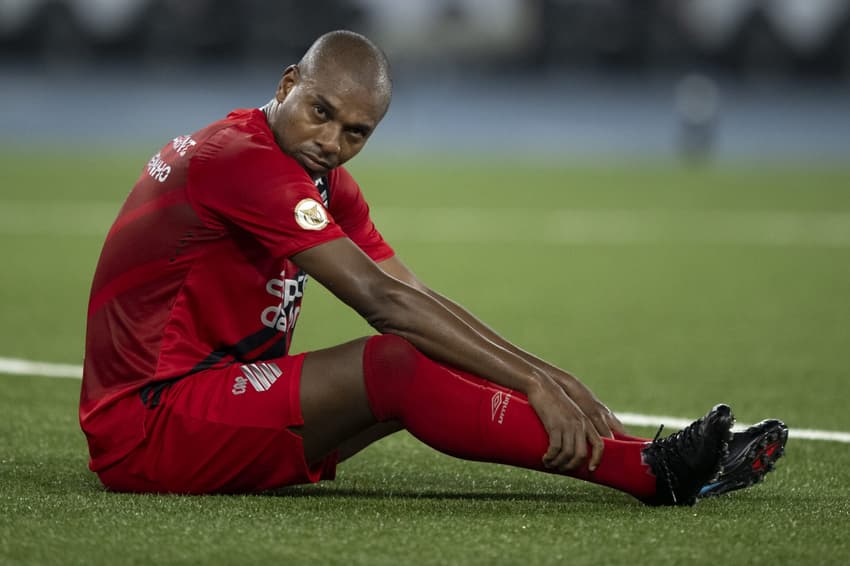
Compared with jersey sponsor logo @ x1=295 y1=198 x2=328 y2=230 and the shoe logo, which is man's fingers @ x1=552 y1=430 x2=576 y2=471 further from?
jersey sponsor logo @ x1=295 y1=198 x2=328 y2=230

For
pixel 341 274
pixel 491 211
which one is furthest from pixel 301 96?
pixel 491 211

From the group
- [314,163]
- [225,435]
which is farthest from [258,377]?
[314,163]

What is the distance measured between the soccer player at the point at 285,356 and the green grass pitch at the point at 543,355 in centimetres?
14

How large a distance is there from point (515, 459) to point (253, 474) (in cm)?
75

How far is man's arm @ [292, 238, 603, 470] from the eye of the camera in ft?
12.5

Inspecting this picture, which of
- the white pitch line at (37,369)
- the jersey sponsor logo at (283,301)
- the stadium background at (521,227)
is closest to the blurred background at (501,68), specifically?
the stadium background at (521,227)

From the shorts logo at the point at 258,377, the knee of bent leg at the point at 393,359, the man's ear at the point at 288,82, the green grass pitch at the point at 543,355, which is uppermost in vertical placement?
the man's ear at the point at 288,82

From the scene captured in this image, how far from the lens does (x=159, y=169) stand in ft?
13.5

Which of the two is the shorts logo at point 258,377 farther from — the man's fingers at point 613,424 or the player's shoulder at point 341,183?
the man's fingers at point 613,424

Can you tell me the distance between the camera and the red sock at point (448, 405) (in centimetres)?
383

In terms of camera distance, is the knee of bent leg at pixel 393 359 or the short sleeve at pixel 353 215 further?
the short sleeve at pixel 353 215

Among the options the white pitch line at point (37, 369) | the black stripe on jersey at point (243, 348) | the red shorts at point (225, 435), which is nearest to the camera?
the red shorts at point (225, 435)

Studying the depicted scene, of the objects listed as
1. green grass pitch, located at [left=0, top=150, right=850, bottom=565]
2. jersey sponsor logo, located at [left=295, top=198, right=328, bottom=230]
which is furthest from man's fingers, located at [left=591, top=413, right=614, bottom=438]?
jersey sponsor logo, located at [left=295, top=198, right=328, bottom=230]

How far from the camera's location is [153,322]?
13.3 feet
